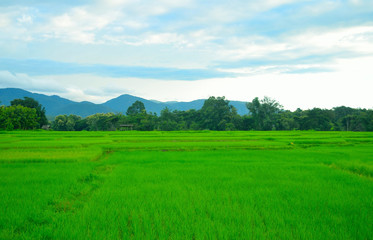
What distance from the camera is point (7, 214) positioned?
4.08 m

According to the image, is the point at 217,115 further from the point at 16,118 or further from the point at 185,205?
the point at 185,205

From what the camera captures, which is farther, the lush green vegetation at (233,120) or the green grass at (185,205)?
the lush green vegetation at (233,120)

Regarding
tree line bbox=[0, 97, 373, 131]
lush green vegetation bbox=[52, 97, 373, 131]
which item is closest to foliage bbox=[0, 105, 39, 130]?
tree line bbox=[0, 97, 373, 131]

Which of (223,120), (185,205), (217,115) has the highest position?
(217,115)

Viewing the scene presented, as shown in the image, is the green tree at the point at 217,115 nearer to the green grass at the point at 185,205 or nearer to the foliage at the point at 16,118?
the foliage at the point at 16,118

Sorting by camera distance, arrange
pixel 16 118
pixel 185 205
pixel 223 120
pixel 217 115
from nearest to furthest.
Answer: pixel 185 205
pixel 16 118
pixel 223 120
pixel 217 115

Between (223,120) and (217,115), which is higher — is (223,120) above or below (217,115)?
below

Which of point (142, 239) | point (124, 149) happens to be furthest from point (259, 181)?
point (124, 149)

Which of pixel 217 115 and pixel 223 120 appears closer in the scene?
pixel 223 120

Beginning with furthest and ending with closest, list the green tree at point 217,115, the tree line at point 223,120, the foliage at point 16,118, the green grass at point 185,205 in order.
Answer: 1. the green tree at point 217,115
2. the tree line at point 223,120
3. the foliage at point 16,118
4. the green grass at point 185,205

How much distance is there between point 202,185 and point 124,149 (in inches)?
406

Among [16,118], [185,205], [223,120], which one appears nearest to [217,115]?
[223,120]

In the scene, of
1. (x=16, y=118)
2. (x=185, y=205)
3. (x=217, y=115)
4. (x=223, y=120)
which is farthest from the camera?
(x=217, y=115)

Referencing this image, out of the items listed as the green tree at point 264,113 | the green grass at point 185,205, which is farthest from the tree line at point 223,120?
the green grass at point 185,205
